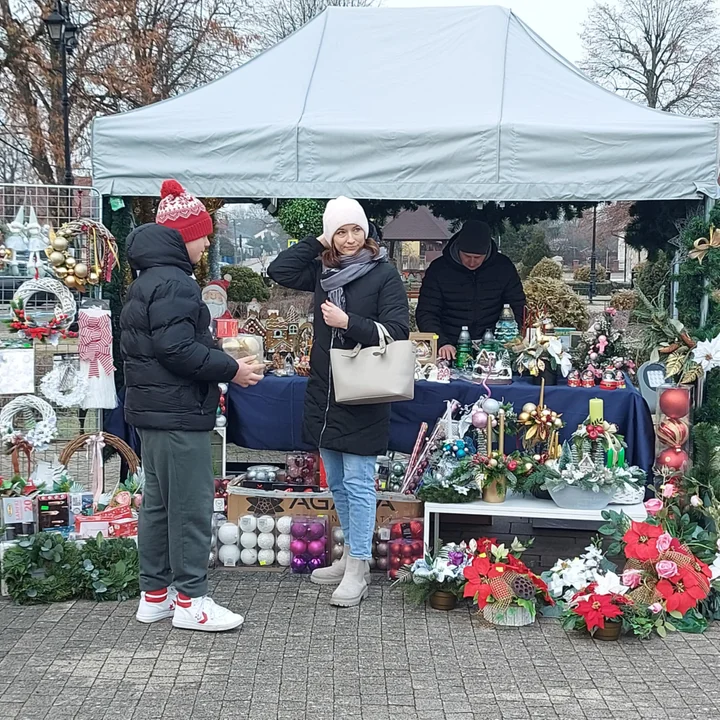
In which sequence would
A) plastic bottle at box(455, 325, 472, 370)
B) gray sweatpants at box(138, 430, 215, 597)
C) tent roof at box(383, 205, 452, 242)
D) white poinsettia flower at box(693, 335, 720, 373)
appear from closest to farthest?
gray sweatpants at box(138, 430, 215, 597)
white poinsettia flower at box(693, 335, 720, 373)
plastic bottle at box(455, 325, 472, 370)
tent roof at box(383, 205, 452, 242)

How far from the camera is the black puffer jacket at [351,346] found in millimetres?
4051

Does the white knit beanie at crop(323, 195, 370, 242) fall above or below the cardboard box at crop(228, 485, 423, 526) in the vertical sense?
above

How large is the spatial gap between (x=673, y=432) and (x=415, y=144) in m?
1.97

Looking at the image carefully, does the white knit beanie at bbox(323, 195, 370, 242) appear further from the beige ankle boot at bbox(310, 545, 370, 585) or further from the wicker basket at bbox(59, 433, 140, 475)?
the wicker basket at bbox(59, 433, 140, 475)

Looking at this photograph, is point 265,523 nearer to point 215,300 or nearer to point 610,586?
point 215,300

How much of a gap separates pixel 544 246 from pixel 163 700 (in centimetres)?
2447

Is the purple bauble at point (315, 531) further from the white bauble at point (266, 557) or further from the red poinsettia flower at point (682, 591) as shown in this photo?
the red poinsettia flower at point (682, 591)

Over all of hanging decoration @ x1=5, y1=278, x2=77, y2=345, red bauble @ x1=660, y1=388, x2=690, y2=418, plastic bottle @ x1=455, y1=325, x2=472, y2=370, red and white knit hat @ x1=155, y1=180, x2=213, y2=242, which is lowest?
red bauble @ x1=660, y1=388, x2=690, y2=418

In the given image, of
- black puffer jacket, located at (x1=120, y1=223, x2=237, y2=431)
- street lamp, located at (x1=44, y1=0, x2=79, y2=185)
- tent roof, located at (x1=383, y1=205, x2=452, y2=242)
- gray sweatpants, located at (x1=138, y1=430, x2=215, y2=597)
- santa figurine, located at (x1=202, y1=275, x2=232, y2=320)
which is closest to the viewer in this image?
black puffer jacket, located at (x1=120, y1=223, x2=237, y2=431)

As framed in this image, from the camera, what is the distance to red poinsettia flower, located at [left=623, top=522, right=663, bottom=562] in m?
3.96

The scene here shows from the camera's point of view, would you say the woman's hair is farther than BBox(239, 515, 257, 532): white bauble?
No

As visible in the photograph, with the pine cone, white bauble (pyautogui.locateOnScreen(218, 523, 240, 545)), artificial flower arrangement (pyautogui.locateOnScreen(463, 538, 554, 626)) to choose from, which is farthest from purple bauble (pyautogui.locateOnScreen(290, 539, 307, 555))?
the pine cone

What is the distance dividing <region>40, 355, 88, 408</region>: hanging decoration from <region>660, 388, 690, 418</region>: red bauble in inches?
117

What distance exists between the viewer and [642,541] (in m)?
4.02
